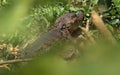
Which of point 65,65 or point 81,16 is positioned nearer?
point 65,65

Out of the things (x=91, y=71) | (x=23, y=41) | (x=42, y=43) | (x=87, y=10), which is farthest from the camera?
(x=23, y=41)

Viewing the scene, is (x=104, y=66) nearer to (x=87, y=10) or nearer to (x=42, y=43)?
(x=42, y=43)

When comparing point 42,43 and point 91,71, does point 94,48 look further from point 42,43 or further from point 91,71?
point 42,43

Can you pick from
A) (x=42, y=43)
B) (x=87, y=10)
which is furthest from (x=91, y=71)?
(x=87, y=10)

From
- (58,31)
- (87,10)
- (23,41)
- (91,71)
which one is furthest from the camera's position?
(23,41)

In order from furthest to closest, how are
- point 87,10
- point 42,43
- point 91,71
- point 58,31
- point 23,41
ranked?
point 23,41
point 87,10
point 58,31
point 42,43
point 91,71

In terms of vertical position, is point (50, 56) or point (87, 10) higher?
point (87, 10)

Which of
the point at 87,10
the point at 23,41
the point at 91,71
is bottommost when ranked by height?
the point at 91,71

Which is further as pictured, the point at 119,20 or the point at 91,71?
the point at 119,20

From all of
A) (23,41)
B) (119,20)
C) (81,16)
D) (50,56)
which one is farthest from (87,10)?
(50,56)
